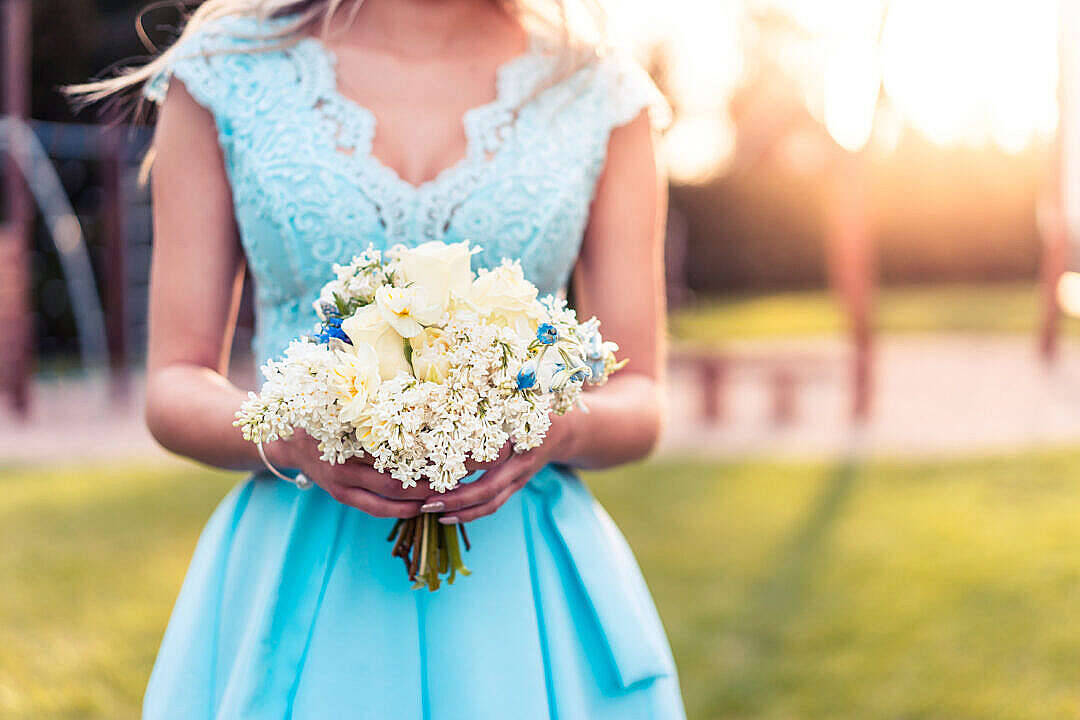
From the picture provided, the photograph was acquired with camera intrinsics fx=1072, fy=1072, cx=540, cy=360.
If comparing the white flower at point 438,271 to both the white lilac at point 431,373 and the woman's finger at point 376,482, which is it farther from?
the woman's finger at point 376,482

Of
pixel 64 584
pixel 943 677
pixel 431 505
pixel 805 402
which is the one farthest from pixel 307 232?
pixel 805 402

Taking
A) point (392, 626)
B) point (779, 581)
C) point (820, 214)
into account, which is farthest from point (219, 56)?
point (820, 214)

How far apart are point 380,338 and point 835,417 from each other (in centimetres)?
1074

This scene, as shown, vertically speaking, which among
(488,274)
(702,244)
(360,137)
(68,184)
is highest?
(360,137)

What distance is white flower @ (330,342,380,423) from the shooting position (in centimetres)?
140

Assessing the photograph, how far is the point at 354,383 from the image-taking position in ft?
4.65

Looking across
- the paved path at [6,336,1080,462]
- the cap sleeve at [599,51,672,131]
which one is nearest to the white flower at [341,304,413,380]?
the cap sleeve at [599,51,672,131]

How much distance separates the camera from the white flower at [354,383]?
1.40 m

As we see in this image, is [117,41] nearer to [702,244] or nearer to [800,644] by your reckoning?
[702,244]

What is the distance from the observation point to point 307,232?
1.82 m

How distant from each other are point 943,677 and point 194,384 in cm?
393

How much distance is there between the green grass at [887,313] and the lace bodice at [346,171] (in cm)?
1921

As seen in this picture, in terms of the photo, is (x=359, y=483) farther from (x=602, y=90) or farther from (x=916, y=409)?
(x=916, y=409)

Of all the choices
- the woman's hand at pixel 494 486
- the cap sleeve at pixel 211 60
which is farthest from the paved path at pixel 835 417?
the cap sleeve at pixel 211 60
